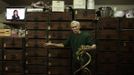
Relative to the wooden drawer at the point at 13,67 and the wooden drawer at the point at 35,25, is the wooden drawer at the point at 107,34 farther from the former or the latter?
the wooden drawer at the point at 13,67

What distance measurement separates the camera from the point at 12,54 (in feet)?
19.5

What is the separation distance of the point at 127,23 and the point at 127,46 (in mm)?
473

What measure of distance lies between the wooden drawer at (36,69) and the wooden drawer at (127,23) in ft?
5.96

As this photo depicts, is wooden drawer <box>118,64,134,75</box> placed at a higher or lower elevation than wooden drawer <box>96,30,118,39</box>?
lower

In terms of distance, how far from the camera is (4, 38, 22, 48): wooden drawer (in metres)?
5.95

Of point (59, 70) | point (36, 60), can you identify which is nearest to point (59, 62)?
point (59, 70)

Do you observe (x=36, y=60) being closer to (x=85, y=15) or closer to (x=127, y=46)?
(x=85, y=15)

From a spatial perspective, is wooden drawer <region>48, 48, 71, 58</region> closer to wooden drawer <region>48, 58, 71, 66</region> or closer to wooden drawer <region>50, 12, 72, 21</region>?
wooden drawer <region>48, 58, 71, 66</region>

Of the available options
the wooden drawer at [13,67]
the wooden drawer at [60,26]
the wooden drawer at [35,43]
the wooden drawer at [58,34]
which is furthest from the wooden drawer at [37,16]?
the wooden drawer at [13,67]

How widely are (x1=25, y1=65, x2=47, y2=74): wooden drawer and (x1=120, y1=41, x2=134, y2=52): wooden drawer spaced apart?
164cm

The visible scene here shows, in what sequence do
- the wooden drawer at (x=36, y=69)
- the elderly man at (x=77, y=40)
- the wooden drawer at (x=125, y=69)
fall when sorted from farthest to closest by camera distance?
1. the wooden drawer at (x=36, y=69)
2. the wooden drawer at (x=125, y=69)
3. the elderly man at (x=77, y=40)

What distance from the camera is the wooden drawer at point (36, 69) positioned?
5.91 metres

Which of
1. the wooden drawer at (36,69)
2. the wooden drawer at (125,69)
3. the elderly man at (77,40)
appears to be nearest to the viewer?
the elderly man at (77,40)

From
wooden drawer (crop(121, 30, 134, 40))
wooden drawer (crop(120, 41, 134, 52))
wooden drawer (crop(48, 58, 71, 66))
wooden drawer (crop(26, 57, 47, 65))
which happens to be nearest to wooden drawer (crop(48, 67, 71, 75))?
wooden drawer (crop(48, 58, 71, 66))
